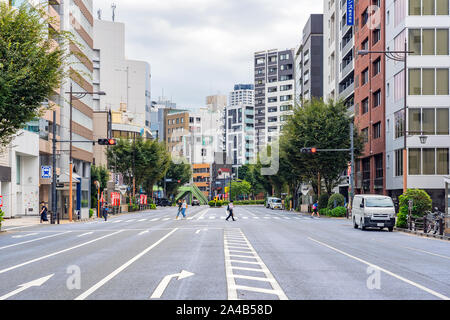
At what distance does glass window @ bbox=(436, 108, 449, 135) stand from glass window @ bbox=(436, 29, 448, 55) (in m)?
5.11

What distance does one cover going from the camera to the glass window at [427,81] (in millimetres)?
50344

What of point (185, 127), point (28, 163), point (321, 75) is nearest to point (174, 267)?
point (28, 163)

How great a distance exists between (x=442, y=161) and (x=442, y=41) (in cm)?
1055

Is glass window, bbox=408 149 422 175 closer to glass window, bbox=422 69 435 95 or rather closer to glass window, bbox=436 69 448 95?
glass window, bbox=422 69 435 95

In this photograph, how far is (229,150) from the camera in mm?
187750

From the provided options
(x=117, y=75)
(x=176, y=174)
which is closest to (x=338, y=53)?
(x=176, y=174)

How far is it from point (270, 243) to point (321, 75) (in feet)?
287

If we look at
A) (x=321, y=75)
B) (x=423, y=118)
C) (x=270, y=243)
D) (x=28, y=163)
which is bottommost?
(x=270, y=243)

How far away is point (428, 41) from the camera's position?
5066 cm

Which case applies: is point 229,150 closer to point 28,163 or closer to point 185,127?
point 185,127

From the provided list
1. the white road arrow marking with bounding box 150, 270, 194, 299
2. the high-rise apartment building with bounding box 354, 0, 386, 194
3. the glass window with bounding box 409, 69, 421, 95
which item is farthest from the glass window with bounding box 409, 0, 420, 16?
the white road arrow marking with bounding box 150, 270, 194, 299

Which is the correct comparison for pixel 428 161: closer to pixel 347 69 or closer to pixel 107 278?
pixel 347 69

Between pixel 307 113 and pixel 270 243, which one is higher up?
pixel 307 113

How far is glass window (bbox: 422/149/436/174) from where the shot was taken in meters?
49.9
